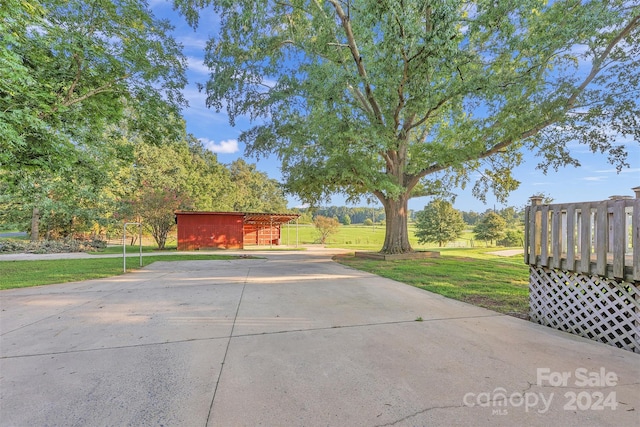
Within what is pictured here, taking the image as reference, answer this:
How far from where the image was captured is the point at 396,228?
39.1 feet

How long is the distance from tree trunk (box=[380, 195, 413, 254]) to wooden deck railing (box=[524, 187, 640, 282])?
7.68 meters

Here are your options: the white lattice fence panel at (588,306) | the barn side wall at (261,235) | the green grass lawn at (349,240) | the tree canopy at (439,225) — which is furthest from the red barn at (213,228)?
the tree canopy at (439,225)

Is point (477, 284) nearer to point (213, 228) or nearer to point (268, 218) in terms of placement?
point (268, 218)

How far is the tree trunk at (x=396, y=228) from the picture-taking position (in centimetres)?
1175

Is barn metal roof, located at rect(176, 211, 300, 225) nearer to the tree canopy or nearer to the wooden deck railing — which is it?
the wooden deck railing

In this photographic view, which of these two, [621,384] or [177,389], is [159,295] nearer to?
[177,389]

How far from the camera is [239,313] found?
13.3 ft

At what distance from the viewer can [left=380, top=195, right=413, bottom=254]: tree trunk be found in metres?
11.8

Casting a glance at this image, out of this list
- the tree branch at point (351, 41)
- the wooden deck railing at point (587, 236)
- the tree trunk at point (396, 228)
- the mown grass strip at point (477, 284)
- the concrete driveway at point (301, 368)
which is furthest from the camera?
the tree trunk at point (396, 228)

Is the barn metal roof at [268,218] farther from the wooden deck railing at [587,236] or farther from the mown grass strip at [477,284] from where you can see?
the wooden deck railing at [587,236]

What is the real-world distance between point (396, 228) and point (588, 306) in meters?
8.72

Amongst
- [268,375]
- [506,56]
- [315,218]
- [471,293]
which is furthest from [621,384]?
[315,218]

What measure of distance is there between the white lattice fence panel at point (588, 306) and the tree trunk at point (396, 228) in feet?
25.7

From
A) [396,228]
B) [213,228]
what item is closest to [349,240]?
[213,228]
